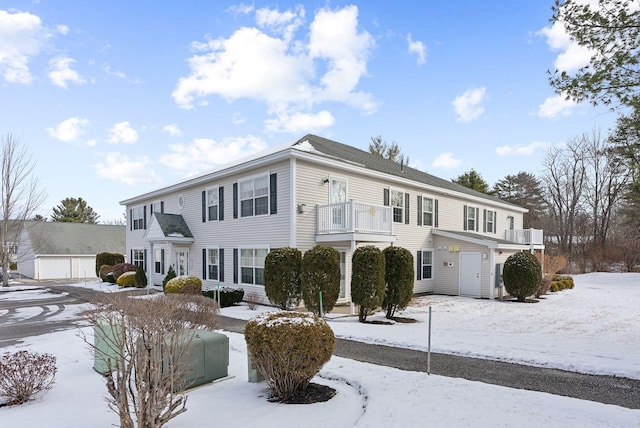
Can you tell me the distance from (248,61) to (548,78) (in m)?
9.67

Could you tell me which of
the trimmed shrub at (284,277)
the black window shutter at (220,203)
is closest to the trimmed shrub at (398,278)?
the trimmed shrub at (284,277)

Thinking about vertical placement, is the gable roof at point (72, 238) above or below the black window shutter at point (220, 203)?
below

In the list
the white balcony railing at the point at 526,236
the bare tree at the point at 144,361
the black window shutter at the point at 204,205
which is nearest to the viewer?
the bare tree at the point at 144,361

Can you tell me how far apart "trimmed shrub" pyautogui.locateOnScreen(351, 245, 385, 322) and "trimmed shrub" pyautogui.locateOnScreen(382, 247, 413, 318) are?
54 cm

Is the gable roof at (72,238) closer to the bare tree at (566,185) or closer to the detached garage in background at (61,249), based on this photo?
the detached garage in background at (61,249)

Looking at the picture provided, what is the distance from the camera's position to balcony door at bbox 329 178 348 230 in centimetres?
1356

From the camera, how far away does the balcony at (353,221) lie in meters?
13.0

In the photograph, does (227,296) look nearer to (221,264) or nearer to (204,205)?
(221,264)

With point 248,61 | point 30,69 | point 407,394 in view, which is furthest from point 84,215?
point 407,394

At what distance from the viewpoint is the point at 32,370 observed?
5102 millimetres

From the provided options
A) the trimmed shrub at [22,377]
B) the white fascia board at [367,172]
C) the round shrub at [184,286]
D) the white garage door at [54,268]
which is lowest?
the white garage door at [54,268]

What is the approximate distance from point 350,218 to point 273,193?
304 cm

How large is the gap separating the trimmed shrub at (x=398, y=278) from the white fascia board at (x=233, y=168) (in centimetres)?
495

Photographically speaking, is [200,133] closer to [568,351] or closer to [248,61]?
[248,61]
